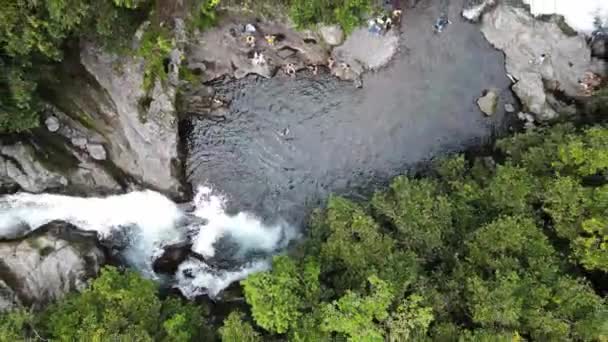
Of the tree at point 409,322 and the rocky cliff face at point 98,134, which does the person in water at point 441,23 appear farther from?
the tree at point 409,322

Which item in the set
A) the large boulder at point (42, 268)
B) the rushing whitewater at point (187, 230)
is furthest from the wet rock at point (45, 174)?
the large boulder at point (42, 268)

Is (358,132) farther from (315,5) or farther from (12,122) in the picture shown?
(12,122)

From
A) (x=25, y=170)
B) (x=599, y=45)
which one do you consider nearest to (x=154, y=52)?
(x=25, y=170)

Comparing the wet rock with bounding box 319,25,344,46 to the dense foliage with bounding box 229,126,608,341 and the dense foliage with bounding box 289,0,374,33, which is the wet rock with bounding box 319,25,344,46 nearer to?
the dense foliage with bounding box 289,0,374,33

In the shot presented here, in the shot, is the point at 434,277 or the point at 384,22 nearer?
the point at 434,277

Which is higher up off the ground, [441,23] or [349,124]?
[441,23]

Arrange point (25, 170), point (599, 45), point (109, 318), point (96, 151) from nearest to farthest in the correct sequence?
1. point (109, 318)
2. point (25, 170)
3. point (96, 151)
4. point (599, 45)

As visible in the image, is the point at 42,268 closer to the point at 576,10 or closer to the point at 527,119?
the point at 527,119
